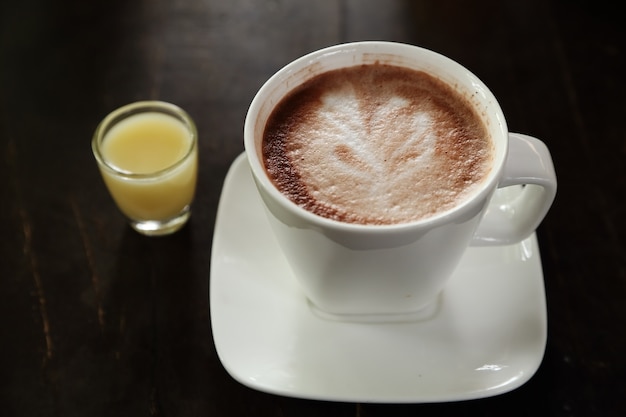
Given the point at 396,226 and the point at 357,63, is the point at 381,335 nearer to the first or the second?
the point at 396,226

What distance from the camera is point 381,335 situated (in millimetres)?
1076

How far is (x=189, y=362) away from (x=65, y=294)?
282mm

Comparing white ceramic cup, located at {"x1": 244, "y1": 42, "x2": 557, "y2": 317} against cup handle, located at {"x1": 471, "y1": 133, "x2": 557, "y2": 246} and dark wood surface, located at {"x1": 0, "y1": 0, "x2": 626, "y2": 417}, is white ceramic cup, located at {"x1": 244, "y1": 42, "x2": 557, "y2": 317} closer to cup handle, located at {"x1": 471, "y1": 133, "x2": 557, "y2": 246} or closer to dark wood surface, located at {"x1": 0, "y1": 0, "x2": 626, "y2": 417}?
cup handle, located at {"x1": 471, "y1": 133, "x2": 557, "y2": 246}

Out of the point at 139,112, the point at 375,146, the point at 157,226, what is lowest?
the point at 157,226

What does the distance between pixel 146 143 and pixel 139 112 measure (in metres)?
0.08

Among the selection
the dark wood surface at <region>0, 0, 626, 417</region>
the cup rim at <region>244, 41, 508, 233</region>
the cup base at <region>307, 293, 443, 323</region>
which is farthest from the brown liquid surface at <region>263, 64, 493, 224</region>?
the dark wood surface at <region>0, 0, 626, 417</region>

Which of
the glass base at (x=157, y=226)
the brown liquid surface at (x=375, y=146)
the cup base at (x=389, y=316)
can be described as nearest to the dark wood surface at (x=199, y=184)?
the glass base at (x=157, y=226)

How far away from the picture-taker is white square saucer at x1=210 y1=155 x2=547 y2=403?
100cm

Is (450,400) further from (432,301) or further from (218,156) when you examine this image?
(218,156)

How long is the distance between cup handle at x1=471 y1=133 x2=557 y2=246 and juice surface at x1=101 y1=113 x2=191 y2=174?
603mm

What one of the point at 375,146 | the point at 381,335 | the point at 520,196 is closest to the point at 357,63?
the point at 375,146

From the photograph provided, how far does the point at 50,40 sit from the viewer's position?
168cm

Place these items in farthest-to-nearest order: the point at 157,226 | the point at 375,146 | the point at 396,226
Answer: the point at 157,226
the point at 375,146
the point at 396,226

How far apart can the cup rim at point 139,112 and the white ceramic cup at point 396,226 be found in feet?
0.90
